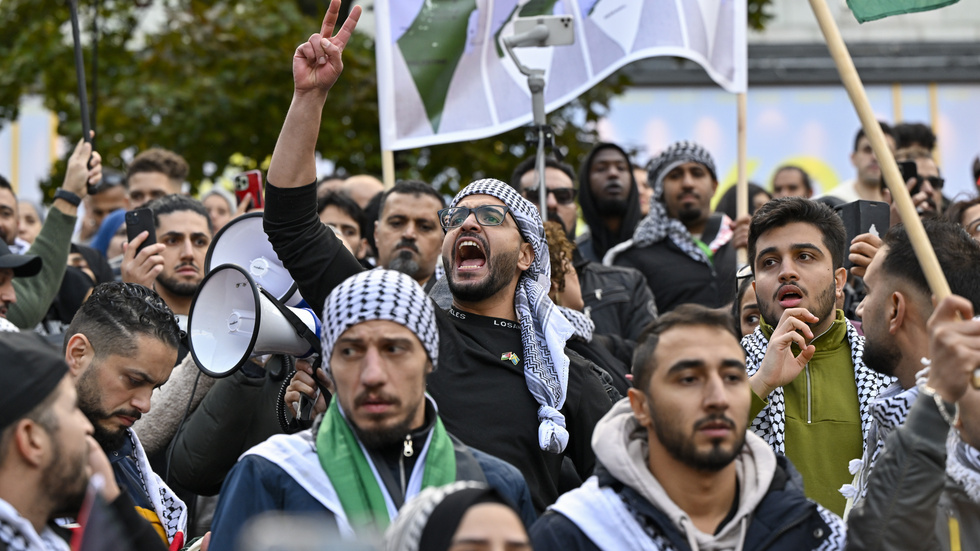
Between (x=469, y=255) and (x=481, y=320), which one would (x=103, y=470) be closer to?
(x=481, y=320)

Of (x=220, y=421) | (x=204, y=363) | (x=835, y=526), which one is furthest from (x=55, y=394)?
(x=835, y=526)

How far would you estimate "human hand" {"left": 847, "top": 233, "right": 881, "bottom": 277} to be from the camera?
5082mm

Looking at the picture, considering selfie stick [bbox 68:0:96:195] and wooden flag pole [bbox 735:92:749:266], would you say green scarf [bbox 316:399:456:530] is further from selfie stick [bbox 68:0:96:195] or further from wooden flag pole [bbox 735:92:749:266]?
wooden flag pole [bbox 735:92:749:266]

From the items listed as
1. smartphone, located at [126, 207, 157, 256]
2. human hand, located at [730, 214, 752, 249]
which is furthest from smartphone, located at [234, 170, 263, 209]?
human hand, located at [730, 214, 752, 249]

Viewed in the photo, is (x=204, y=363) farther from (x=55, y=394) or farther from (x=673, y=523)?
(x=673, y=523)

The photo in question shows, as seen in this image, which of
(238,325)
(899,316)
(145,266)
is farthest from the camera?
(145,266)

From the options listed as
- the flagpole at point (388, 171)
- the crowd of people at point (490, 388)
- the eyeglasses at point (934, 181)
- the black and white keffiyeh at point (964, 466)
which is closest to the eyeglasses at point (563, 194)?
the crowd of people at point (490, 388)

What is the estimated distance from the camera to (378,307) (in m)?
3.79

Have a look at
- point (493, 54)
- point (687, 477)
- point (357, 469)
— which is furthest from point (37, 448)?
point (493, 54)

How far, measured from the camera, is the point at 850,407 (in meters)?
4.85

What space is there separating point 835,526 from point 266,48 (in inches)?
331

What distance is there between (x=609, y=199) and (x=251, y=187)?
233 centimetres

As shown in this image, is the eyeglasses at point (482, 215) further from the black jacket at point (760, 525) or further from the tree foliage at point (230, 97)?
the tree foliage at point (230, 97)

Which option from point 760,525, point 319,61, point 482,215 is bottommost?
point 760,525
